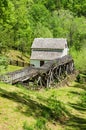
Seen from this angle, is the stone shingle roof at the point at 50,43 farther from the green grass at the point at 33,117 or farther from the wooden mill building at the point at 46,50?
the green grass at the point at 33,117

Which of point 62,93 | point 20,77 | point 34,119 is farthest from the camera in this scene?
point 62,93

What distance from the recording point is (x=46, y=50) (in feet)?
199

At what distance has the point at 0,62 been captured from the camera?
86.7 feet

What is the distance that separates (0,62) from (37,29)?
50.2m

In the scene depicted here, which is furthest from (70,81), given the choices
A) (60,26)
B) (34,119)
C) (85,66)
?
(60,26)

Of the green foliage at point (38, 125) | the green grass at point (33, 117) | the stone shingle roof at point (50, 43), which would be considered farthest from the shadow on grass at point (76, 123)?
the stone shingle roof at point (50, 43)

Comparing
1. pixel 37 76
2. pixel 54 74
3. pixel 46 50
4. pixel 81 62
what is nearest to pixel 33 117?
pixel 37 76

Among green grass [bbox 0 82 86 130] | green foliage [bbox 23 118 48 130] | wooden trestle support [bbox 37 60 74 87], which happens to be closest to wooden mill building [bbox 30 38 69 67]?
wooden trestle support [bbox 37 60 74 87]

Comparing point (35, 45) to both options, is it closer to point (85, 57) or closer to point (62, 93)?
point (85, 57)

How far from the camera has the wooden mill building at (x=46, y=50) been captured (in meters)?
59.6

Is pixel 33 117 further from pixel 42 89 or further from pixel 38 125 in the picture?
pixel 42 89

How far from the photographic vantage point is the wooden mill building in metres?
59.6

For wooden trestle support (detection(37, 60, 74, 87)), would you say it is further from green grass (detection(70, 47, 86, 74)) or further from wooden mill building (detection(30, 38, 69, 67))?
green grass (detection(70, 47, 86, 74))

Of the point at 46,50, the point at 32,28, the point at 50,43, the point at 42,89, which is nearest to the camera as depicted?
the point at 42,89
